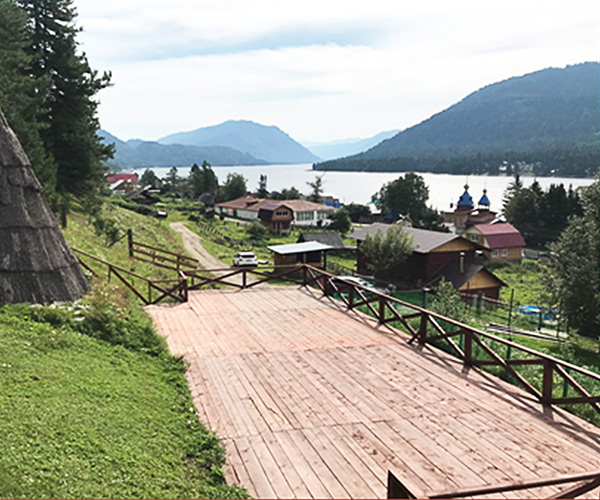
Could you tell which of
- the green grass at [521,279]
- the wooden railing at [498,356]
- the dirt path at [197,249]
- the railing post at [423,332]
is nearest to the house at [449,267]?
the green grass at [521,279]

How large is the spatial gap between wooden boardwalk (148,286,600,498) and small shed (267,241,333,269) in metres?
17.4

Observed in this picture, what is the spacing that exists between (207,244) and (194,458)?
167ft

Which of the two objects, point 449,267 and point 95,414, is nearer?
point 95,414

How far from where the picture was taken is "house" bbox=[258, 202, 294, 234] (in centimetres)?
8612

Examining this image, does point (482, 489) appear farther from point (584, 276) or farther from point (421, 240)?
point (421, 240)

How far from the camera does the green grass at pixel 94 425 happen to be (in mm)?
5402

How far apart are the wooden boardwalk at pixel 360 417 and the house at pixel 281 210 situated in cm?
7372

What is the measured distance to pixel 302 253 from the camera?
129 feet

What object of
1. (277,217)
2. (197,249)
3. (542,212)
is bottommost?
(197,249)

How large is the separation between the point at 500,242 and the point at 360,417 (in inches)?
2562

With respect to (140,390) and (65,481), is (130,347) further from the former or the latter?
(65,481)

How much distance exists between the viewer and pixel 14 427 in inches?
239

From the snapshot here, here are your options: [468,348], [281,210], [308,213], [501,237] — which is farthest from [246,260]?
[308,213]

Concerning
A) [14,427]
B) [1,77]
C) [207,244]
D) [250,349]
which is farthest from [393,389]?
[207,244]
